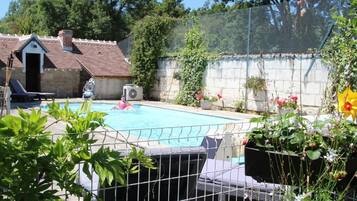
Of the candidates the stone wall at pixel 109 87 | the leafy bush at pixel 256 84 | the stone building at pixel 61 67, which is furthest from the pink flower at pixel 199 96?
the stone wall at pixel 109 87

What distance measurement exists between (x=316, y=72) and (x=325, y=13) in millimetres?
2101

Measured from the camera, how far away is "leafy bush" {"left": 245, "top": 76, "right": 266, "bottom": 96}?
17.0 m

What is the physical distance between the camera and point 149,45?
72.6 feet

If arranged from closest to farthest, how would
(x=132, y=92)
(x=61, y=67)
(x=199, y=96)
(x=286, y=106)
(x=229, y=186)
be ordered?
(x=229, y=186) < (x=286, y=106) < (x=199, y=96) < (x=132, y=92) < (x=61, y=67)

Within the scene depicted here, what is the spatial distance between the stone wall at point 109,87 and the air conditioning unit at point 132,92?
1170 mm

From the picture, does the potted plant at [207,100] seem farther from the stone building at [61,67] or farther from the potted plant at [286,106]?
the potted plant at [286,106]

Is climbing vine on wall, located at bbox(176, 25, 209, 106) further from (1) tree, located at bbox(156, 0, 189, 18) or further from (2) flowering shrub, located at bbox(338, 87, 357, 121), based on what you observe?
(1) tree, located at bbox(156, 0, 189, 18)

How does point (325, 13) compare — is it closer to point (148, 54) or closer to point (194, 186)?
point (148, 54)

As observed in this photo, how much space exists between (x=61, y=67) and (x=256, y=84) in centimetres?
1055

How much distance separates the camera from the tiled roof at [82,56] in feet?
73.2

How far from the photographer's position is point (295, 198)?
2.41m

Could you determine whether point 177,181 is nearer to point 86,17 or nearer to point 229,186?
point 229,186

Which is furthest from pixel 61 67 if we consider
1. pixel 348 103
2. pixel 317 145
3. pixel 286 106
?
pixel 348 103

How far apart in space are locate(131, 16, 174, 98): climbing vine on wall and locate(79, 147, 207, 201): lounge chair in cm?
1934
